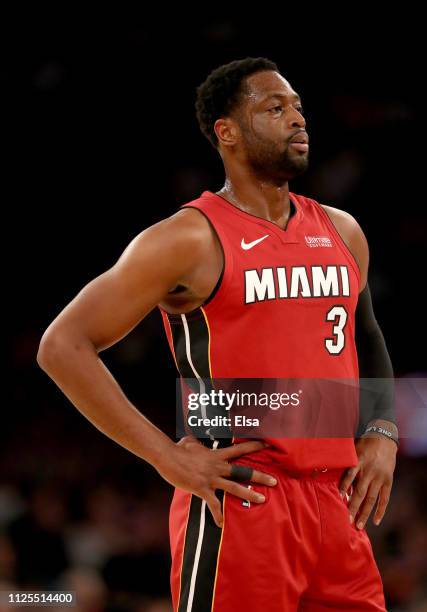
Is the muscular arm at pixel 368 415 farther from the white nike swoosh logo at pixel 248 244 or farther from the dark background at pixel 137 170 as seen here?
the dark background at pixel 137 170

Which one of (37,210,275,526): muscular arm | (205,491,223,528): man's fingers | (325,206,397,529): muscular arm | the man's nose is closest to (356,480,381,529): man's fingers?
(325,206,397,529): muscular arm

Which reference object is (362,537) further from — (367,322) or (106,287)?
(106,287)

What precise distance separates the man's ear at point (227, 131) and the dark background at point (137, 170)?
333 cm

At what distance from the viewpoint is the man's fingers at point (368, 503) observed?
287 centimetres

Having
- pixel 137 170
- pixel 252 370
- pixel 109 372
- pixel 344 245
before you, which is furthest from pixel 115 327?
pixel 137 170

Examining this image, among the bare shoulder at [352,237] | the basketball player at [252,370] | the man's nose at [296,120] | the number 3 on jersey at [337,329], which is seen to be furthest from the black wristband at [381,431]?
the man's nose at [296,120]

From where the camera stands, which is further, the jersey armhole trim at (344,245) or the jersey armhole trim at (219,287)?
the jersey armhole trim at (344,245)

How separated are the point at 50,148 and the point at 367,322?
418 centimetres

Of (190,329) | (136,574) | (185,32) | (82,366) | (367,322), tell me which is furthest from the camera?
(185,32)

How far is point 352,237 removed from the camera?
326 centimetres

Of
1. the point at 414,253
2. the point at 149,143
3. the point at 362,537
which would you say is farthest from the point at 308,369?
the point at 149,143

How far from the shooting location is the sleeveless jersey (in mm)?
2832

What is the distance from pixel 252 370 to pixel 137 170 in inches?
168

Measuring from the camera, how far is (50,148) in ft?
22.7
